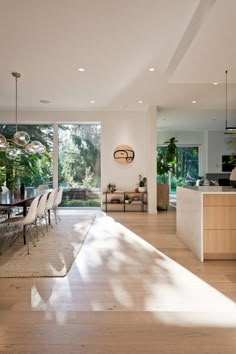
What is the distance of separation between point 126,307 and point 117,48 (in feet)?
12.4

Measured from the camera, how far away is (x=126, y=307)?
8.01 ft

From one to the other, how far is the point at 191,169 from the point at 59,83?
351 inches

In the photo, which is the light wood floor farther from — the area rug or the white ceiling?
the white ceiling

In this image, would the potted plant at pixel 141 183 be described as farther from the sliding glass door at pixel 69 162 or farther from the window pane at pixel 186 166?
the window pane at pixel 186 166

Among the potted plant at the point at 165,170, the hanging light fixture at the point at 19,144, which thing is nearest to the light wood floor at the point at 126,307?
the hanging light fixture at the point at 19,144

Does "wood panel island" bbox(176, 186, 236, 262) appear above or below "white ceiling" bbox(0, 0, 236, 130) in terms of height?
below

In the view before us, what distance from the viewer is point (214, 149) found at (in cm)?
1280

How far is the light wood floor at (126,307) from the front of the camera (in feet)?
6.34

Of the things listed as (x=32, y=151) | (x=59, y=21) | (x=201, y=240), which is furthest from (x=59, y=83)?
(x=201, y=240)

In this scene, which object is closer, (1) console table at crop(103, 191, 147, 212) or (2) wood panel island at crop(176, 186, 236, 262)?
(2) wood panel island at crop(176, 186, 236, 262)

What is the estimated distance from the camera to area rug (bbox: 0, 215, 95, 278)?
10.8 feet

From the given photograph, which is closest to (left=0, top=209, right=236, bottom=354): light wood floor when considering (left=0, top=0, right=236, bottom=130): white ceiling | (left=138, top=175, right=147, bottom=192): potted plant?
(left=0, top=0, right=236, bottom=130): white ceiling

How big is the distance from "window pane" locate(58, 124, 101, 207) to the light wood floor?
192 inches

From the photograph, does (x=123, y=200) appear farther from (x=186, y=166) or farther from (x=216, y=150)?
(x=216, y=150)
